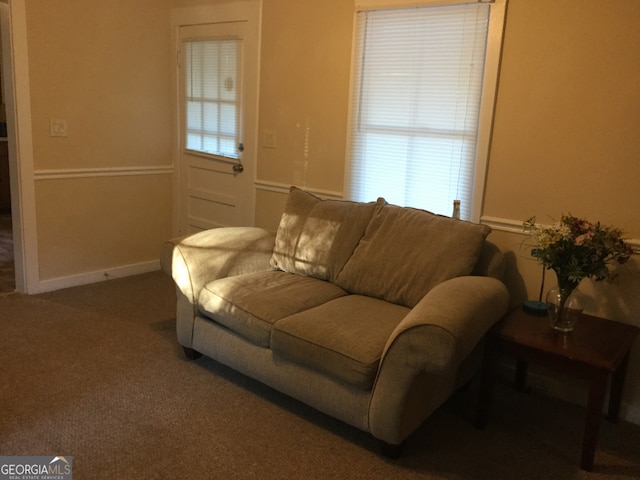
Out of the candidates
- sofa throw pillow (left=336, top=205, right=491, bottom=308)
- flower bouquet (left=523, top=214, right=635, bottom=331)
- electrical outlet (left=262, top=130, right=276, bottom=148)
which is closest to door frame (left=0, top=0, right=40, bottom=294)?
electrical outlet (left=262, top=130, right=276, bottom=148)

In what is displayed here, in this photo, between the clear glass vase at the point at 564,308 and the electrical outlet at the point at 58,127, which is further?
the electrical outlet at the point at 58,127

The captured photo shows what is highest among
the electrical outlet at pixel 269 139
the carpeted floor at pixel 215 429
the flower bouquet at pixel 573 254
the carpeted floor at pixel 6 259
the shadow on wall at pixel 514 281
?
the electrical outlet at pixel 269 139

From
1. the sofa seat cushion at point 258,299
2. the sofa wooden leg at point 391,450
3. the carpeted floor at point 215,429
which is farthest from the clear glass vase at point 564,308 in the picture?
the sofa seat cushion at point 258,299

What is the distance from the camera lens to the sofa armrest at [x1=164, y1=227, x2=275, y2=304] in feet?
9.38

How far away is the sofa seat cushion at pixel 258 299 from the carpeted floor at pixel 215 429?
0.35 meters

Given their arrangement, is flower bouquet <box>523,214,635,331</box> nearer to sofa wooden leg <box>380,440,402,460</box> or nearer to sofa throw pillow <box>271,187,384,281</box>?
sofa wooden leg <box>380,440,402,460</box>

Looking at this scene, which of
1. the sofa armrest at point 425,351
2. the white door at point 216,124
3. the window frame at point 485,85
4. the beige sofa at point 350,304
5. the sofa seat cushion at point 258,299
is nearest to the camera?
the sofa armrest at point 425,351

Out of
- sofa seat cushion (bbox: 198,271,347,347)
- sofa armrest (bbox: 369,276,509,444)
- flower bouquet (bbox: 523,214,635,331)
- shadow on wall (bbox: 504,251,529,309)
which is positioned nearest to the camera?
sofa armrest (bbox: 369,276,509,444)

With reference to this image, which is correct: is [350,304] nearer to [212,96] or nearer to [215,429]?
[215,429]

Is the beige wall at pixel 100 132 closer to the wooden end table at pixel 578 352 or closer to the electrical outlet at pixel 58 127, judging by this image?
the electrical outlet at pixel 58 127

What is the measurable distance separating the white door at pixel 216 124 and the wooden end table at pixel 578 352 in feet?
7.19

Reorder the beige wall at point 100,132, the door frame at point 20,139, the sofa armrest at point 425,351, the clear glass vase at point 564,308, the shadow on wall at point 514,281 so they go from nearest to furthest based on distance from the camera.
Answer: the sofa armrest at point 425,351 → the clear glass vase at point 564,308 → the shadow on wall at point 514,281 → the door frame at point 20,139 → the beige wall at point 100,132

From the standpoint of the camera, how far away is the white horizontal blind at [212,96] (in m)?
4.04

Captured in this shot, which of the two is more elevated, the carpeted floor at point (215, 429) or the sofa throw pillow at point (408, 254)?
the sofa throw pillow at point (408, 254)
